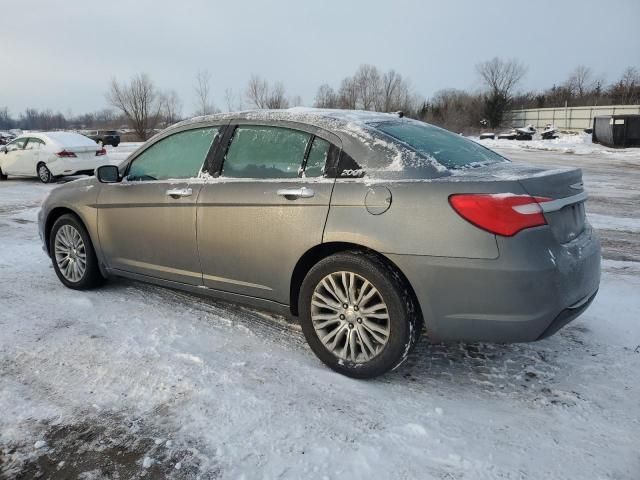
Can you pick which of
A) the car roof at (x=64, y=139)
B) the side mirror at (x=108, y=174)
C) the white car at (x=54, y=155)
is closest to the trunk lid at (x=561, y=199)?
the side mirror at (x=108, y=174)

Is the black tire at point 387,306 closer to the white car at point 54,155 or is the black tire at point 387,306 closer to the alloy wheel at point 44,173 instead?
the white car at point 54,155

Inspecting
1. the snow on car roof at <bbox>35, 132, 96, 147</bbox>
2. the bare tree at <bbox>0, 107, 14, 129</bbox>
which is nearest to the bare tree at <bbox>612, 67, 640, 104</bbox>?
the snow on car roof at <bbox>35, 132, 96, 147</bbox>

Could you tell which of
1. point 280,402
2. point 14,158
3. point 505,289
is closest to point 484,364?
point 505,289

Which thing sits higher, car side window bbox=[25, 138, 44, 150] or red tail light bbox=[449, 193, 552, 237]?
car side window bbox=[25, 138, 44, 150]

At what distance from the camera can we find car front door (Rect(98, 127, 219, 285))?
151 inches

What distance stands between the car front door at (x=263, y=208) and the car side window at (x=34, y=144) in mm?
12670

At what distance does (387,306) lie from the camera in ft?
9.56

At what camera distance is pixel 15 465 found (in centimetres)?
236

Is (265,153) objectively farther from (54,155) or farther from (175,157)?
(54,155)

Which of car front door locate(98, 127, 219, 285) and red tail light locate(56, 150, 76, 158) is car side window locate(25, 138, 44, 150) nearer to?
red tail light locate(56, 150, 76, 158)

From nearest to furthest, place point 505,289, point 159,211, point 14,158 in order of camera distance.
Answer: point 505,289
point 159,211
point 14,158

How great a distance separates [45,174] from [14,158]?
168 cm

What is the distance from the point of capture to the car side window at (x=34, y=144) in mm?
14166

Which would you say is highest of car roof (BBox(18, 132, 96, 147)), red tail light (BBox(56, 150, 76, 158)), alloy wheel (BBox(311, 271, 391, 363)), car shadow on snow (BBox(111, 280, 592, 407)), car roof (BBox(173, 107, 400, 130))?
car roof (BBox(18, 132, 96, 147))
